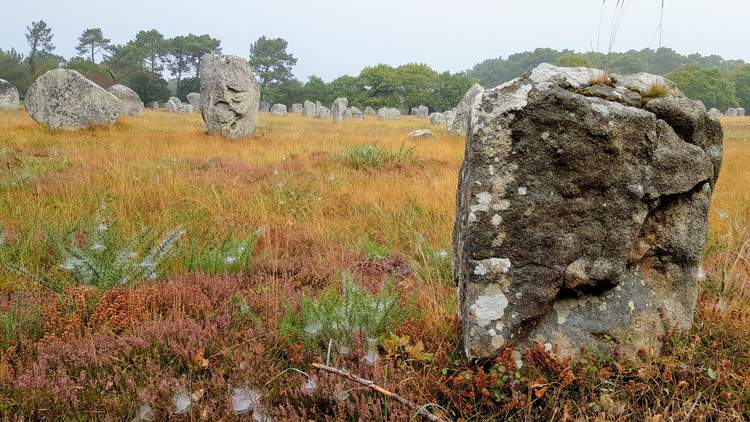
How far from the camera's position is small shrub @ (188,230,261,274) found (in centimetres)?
371

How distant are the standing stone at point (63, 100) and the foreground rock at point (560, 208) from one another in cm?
1568

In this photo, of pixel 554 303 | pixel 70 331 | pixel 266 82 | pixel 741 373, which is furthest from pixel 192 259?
pixel 266 82

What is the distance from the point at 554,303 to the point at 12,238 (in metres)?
4.31

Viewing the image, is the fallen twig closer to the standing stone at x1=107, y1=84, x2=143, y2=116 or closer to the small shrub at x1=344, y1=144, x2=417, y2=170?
the small shrub at x1=344, y1=144, x2=417, y2=170

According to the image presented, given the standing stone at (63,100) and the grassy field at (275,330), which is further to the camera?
the standing stone at (63,100)

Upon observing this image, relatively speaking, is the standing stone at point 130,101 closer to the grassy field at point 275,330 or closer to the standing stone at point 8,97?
the standing stone at point 8,97

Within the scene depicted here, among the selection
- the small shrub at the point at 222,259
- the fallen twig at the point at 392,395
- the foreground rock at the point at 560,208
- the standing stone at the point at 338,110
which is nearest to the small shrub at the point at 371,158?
the small shrub at the point at 222,259

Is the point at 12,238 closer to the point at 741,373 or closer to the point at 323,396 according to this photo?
the point at 323,396

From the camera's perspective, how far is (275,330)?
104 inches

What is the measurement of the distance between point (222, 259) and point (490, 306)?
7.48 feet

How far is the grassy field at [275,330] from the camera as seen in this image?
82.8 inches

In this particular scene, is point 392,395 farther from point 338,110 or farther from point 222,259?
point 338,110

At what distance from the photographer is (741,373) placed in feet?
7.52

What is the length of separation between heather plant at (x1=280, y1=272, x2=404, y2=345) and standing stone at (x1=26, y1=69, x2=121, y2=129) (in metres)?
15.0
